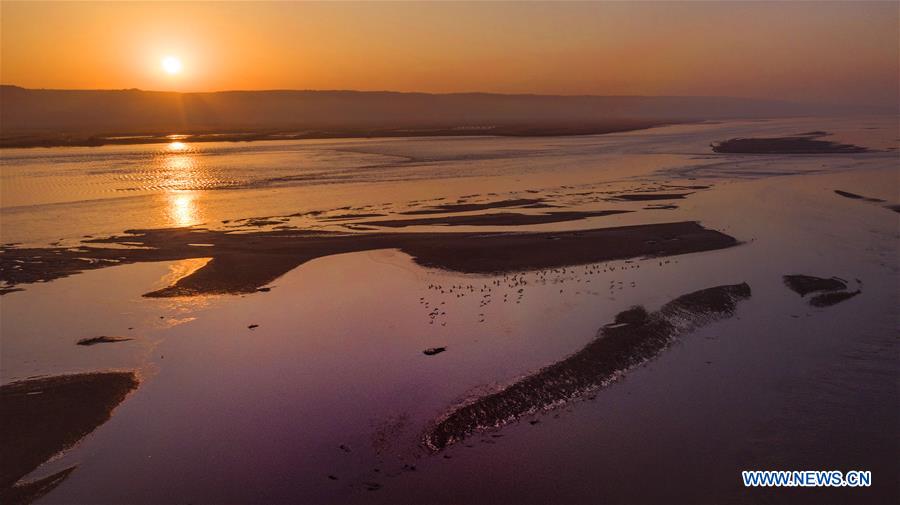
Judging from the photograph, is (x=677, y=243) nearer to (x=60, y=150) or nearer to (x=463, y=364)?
(x=463, y=364)

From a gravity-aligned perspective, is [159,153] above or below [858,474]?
above

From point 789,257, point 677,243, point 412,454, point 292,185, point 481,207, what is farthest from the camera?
point 292,185

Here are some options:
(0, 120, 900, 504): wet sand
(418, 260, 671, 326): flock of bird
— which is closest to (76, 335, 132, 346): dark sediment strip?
(0, 120, 900, 504): wet sand

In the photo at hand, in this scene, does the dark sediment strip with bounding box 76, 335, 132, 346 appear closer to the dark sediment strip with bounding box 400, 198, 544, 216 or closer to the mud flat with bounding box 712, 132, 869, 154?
the dark sediment strip with bounding box 400, 198, 544, 216

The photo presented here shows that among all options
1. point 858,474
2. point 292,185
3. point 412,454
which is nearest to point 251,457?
point 412,454

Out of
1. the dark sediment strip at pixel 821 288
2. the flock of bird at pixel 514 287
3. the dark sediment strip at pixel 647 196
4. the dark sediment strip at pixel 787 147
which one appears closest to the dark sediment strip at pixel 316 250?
the flock of bird at pixel 514 287

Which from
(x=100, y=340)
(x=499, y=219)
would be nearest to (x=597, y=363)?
(x=100, y=340)
